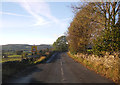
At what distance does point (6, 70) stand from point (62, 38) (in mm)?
91938

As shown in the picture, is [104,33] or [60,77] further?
[104,33]

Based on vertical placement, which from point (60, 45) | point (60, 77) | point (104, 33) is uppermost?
point (60, 45)

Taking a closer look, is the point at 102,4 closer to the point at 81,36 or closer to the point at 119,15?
the point at 119,15

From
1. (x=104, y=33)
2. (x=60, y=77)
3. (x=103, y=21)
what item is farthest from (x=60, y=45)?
(x=60, y=77)

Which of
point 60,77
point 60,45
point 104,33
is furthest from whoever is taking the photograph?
point 60,45

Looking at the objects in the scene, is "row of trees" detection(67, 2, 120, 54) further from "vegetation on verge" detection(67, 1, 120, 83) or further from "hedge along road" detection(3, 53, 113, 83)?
"hedge along road" detection(3, 53, 113, 83)

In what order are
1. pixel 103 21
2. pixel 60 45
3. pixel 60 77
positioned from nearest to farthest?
1. pixel 60 77
2. pixel 103 21
3. pixel 60 45

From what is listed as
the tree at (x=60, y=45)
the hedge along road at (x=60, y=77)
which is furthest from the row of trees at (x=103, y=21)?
the tree at (x=60, y=45)

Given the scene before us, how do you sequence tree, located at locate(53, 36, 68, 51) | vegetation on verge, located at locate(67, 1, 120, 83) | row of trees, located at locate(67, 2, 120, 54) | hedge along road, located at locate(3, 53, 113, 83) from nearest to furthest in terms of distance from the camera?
1. hedge along road, located at locate(3, 53, 113, 83)
2. vegetation on verge, located at locate(67, 1, 120, 83)
3. row of trees, located at locate(67, 2, 120, 54)
4. tree, located at locate(53, 36, 68, 51)

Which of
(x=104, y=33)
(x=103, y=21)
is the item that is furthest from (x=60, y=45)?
(x=104, y=33)

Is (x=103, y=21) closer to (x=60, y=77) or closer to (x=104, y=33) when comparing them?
(x=104, y=33)

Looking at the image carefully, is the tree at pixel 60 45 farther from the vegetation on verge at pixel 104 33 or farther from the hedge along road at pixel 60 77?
the hedge along road at pixel 60 77

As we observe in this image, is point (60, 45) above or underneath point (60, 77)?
above

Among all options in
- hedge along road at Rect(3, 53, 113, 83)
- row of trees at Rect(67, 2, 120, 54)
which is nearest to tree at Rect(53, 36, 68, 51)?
row of trees at Rect(67, 2, 120, 54)
